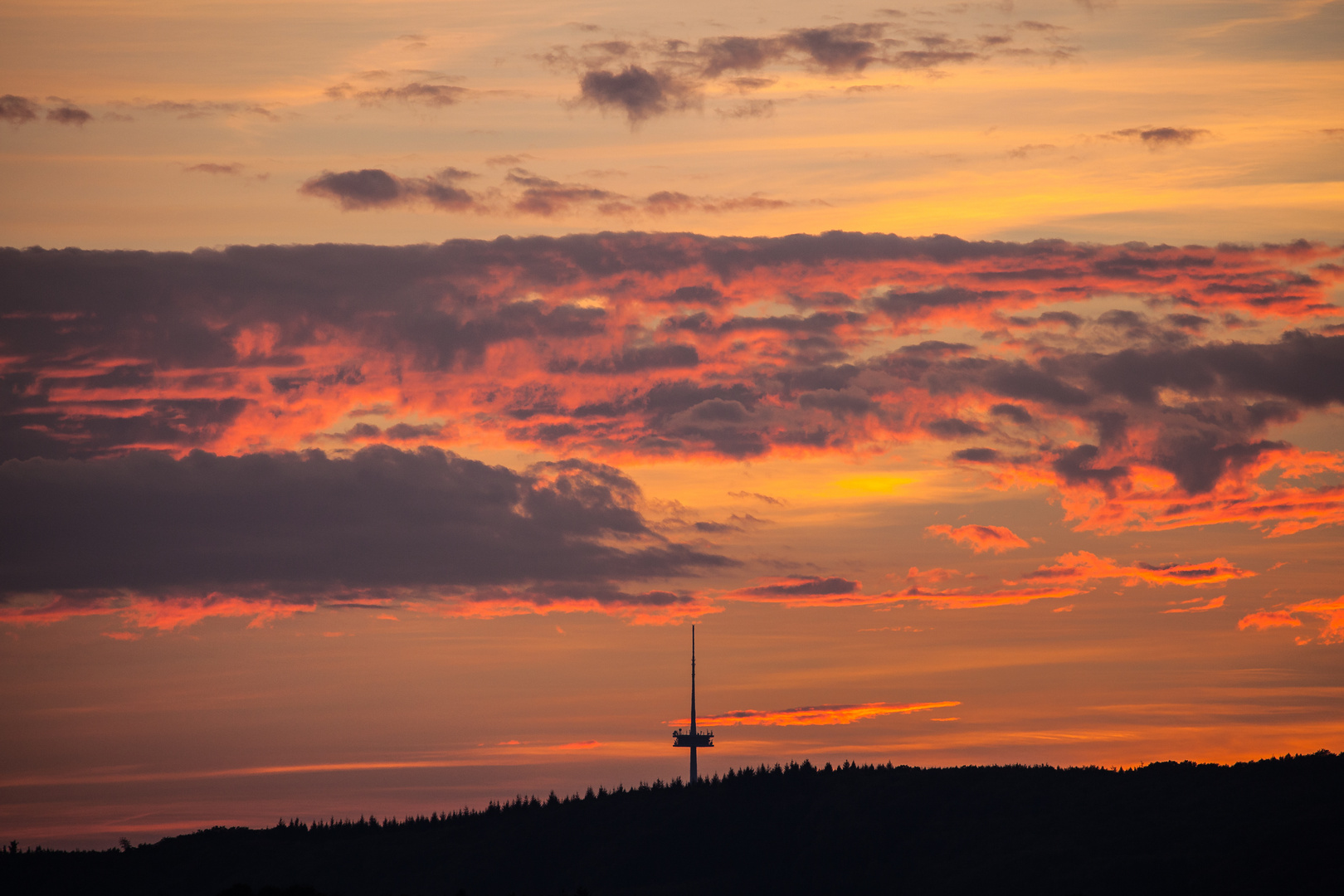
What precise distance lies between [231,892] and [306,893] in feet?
29.3

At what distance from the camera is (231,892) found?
190625mm

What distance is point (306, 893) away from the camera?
632ft
